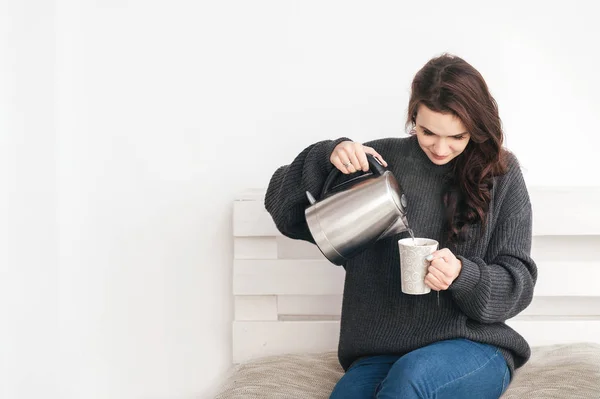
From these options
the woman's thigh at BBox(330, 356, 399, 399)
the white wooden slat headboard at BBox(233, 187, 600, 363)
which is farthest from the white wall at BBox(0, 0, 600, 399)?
the woman's thigh at BBox(330, 356, 399, 399)

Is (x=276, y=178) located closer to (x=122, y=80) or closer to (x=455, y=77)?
(x=455, y=77)

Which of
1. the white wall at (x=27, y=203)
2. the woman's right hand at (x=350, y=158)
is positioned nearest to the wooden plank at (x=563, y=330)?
the woman's right hand at (x=350, y=158)

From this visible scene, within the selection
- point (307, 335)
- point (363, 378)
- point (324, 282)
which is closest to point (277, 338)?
point (307, 335)

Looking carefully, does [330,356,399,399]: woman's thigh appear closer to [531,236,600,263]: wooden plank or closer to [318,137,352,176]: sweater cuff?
[318,137,352,176]: sweater cuff

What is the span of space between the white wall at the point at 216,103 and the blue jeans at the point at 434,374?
599mm

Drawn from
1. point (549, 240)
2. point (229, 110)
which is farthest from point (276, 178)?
point (549, 240)

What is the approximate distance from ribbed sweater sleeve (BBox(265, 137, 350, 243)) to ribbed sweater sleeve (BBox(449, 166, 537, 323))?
325mm

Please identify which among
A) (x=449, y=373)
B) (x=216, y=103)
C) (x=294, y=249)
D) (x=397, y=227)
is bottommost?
(x=449, y=373)

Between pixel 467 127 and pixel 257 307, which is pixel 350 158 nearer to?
pixel 467 127

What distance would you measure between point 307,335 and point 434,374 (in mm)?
565

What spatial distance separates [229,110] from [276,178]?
1.30 ft

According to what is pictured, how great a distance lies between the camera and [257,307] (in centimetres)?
176

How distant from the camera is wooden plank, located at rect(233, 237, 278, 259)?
5.68 feet

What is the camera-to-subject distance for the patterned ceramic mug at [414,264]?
1199 millimetres
